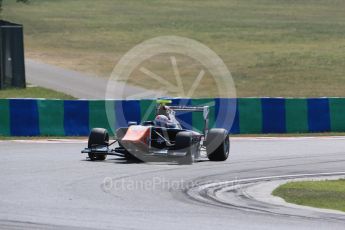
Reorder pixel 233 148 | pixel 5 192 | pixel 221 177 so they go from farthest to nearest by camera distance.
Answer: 1. pixel 233 148
2. pixel 221 177
3. pixel 5 192

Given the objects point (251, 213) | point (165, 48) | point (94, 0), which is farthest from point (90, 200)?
point (94, 0)

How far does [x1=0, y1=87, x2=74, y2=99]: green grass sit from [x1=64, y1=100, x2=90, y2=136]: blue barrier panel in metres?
7.96

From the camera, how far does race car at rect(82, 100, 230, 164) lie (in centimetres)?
1866

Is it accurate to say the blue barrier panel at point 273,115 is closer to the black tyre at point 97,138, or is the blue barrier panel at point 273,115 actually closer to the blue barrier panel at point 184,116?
the blue barrier panel at point 184,116

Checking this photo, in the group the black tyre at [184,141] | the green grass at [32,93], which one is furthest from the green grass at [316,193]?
the green grass at [32,93]

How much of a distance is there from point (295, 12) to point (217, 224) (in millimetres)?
56066

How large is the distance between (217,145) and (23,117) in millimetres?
6377

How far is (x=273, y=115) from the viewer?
25.6m

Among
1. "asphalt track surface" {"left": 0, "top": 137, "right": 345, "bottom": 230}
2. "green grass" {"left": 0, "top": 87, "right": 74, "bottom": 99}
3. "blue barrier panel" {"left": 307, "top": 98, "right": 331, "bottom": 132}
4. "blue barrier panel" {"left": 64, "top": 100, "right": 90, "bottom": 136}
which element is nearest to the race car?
"asphalt track surface" {"left": 0, "top": 137, "right": 345, "bottom": 230}

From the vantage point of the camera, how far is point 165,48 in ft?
174

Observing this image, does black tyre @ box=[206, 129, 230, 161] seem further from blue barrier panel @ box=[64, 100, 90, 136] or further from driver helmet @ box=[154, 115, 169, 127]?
blue barrier panel @ box=[64, 100, 90, 136]

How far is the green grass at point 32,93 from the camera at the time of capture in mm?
32578

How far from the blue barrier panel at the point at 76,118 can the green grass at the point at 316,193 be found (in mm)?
9088

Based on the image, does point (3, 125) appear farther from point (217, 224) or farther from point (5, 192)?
point (217, 224)
